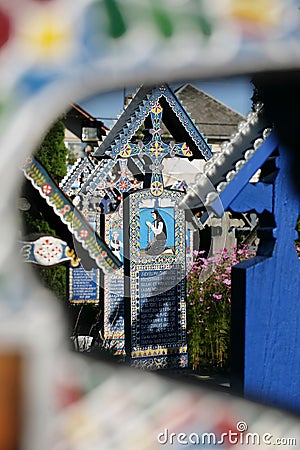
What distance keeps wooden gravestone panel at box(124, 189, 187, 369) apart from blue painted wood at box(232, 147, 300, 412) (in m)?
3.24

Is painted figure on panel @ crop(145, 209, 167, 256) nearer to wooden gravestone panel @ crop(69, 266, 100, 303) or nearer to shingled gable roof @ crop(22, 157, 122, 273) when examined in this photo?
shingled gable roof @ crop(22, 157, 122, 273)

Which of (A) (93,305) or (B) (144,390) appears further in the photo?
(A) (93,305)

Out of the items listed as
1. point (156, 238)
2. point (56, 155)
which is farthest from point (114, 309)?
point (56, 155)

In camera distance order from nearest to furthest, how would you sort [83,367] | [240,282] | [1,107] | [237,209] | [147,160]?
[1,107] → [83,367] → [240,282] → [237,209] → [147,160]

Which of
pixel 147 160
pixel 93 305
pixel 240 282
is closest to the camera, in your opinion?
pixel 240 282

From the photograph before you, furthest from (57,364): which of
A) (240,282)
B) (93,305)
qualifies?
(93,305)

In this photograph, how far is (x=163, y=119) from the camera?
6898mm

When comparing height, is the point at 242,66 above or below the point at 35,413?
above

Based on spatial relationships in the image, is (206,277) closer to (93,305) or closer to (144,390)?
(93,305)

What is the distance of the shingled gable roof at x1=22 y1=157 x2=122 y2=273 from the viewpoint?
4210 mm

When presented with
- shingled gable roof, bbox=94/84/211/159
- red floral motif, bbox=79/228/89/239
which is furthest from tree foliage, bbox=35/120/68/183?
red floral motif, bbox=79/228/89/239

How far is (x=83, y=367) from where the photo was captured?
87 centimetres

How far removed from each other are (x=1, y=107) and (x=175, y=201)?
5.74 metres

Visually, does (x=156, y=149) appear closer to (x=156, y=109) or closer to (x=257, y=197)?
(x=156, y=109)
